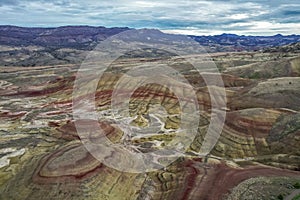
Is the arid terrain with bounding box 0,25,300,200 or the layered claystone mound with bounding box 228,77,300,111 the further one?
the layered claystone mound with bounding box 228,77,300,111

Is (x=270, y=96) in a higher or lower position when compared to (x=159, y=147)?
higher

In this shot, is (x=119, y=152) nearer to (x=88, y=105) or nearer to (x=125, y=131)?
(x=125, y=131)

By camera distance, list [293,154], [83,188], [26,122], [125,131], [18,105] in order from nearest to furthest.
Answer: [83,188], [293,154], [125,131], [26,122], [18,105]

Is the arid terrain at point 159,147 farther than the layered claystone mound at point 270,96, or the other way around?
the layered claystone mound at point 270,96

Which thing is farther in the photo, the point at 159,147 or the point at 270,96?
the point at 270,96

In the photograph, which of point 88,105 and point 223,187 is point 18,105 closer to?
point 88,105

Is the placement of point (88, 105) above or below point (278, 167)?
below

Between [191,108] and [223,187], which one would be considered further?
[191,108]

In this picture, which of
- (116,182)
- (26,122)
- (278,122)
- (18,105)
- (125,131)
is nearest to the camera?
(116,182)

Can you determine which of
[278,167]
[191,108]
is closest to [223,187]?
[278,167]
